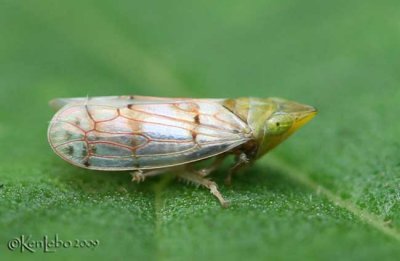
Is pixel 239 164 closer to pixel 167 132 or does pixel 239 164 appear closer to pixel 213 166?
pixel 213 166

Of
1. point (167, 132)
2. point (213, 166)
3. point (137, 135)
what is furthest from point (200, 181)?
point (137, 135)

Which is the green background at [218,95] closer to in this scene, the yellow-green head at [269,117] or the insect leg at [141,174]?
the insect leg at [141,174]

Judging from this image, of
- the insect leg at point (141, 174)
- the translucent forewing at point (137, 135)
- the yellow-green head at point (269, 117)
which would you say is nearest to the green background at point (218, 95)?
the insect leg at point (141, 174)

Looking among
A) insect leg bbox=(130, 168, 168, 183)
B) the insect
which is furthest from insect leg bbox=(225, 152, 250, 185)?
insect leg bbox=(130, 168, 168, 183)

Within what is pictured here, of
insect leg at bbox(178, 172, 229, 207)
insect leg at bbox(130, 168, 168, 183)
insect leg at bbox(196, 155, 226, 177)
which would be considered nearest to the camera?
insect leg at bbox(178, 172, 229, 207)

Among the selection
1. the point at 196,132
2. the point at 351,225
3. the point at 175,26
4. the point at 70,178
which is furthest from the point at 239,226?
the point at 175,26

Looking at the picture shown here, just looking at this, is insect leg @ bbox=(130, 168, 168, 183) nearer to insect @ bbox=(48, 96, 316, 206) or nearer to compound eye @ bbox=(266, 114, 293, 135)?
insect @ bbox=(48, 96, 316, 206)

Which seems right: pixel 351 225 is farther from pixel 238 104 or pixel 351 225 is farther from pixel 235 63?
pixel 235 63

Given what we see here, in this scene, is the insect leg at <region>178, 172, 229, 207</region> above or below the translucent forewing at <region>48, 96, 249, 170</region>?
below
